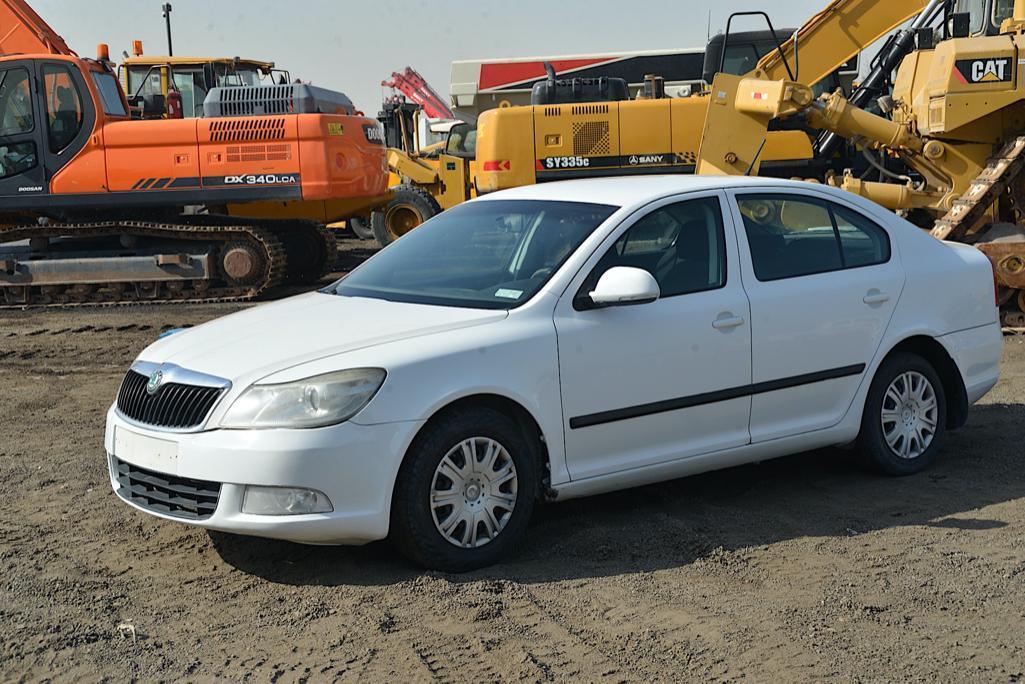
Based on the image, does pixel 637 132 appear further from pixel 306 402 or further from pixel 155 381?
pixel 306 402

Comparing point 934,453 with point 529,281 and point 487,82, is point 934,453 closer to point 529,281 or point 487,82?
point 529,281

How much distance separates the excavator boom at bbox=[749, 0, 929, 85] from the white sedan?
9.92 m

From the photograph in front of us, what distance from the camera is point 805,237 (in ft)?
19.7

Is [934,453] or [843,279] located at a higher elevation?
[843,279]

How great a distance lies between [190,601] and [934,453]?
382 cm

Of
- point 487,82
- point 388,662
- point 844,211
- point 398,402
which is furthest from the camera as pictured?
point 487,82

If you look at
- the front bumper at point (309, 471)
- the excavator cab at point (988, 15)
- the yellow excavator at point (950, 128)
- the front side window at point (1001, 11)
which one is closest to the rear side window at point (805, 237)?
the front bumper at point (309, 471)

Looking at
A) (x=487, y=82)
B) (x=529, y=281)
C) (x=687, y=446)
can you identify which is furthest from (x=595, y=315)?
(x=487, y=82)

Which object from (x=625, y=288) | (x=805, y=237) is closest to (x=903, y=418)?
(x=805, y=237)

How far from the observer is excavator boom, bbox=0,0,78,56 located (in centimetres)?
1520

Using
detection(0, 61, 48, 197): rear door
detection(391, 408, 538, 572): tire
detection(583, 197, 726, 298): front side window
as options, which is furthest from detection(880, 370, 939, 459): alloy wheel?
detection(0, 61, 48, 197): rear door

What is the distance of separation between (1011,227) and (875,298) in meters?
5.75

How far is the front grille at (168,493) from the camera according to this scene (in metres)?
4.71

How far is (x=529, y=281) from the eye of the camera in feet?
17.5
